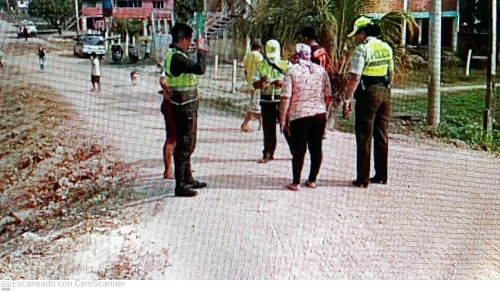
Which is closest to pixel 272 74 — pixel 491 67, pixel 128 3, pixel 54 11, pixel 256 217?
pixel 128 3

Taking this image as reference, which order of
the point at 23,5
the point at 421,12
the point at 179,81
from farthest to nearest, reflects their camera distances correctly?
the point at 421,12 → the point at 23,5 → the point at 179,81

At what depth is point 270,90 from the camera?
15.8 feet

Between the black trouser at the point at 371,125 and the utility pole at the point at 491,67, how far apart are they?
7.38 ft

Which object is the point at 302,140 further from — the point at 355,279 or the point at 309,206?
the point at 355,279

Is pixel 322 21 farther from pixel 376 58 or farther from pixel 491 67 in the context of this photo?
pixel 491 67

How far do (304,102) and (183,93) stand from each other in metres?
0.83

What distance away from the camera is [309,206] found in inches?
151

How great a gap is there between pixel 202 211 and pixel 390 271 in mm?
1196

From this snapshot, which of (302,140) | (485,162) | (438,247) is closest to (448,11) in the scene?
(485,162)

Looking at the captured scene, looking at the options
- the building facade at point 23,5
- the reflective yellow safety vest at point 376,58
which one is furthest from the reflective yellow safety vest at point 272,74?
the building facade at point 23,5

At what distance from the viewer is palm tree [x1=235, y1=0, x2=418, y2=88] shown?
520cm

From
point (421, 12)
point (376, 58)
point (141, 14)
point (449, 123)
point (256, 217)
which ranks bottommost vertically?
point (256, 217)

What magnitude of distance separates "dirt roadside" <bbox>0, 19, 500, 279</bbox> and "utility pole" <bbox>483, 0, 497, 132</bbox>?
121cm

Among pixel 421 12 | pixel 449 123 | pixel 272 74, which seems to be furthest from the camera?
pixel 449 123
